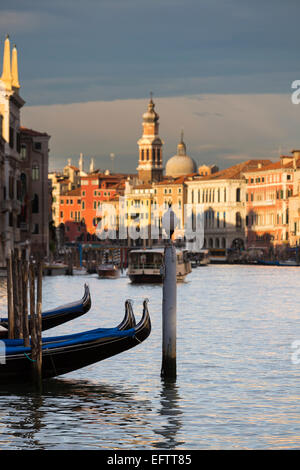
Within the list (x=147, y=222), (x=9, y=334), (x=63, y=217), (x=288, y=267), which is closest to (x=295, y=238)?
(x=288, y=267)

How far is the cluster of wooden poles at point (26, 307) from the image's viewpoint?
14.9 meters

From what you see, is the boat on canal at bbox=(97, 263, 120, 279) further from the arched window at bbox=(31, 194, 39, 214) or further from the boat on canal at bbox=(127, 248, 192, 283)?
the arched window at bbox=(31, 194, 39, 214)

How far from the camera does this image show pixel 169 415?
14.1 m

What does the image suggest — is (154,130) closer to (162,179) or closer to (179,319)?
(162,179)

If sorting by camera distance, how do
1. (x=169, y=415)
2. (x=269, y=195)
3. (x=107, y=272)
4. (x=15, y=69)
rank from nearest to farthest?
(x=169, y=415) < (x=107, y=272) < (x=15, y=69) < (x=269, y=195)

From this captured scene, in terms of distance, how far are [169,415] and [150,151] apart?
139m

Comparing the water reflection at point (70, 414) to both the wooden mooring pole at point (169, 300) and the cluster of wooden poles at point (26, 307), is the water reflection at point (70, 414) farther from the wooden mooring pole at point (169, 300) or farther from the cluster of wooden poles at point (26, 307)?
the wooden mooring pole at point (169, 300)

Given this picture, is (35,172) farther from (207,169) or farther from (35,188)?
(207,169)

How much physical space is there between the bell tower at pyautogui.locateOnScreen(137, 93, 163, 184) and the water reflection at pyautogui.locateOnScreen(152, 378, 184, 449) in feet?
435

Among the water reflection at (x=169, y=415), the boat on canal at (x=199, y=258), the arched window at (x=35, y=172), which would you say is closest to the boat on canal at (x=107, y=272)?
the arched window at (x=35, y=172)

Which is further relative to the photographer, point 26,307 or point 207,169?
point 207,169

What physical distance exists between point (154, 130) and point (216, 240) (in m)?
27.0

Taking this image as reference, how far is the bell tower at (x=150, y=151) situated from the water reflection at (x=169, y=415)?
133 metres

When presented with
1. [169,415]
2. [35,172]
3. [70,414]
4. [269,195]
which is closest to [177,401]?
[169,415]
